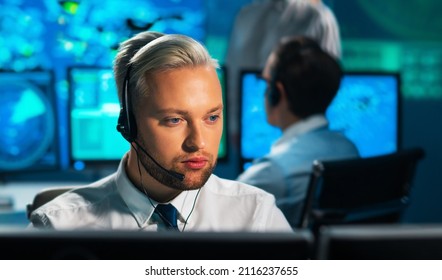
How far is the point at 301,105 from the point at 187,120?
139 centimetres

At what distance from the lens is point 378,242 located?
0.75 meters

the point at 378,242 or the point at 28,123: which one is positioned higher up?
the point at 378,242

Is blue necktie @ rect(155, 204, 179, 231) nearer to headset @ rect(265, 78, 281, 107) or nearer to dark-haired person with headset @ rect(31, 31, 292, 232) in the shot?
dark-haired person with headset @ rect(31, 31, 292, 232)

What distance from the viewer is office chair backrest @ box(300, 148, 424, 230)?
1918mm

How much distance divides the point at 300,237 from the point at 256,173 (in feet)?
5.33

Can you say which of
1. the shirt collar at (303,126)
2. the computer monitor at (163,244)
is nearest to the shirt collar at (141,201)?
the computer monitor at (163,244)

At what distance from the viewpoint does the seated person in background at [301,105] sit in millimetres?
2516

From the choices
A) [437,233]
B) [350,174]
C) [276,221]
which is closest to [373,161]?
[350,174]

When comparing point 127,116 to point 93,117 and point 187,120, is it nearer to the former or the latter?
point 187,120

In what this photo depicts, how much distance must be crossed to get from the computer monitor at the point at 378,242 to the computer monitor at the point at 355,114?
1.97m

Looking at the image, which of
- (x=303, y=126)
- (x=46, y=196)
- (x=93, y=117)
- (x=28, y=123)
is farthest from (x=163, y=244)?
(x=28, y=123)

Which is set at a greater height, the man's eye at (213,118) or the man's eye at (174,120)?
the man's eye at (213,118)

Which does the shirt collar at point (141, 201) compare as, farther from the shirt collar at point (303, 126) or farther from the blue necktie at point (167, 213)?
the shirt collar at point (303, 126)

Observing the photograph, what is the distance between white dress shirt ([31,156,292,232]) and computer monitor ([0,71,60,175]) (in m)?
1.55
